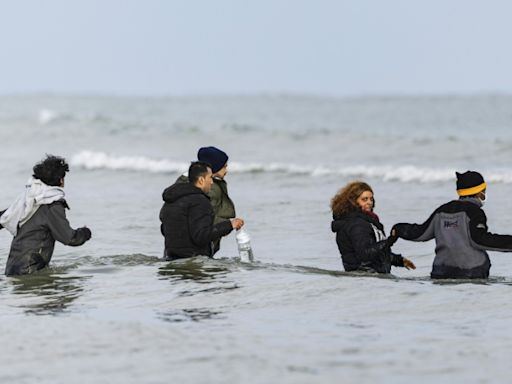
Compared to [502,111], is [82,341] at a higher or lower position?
lower

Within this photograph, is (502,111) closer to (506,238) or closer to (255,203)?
(255,203)

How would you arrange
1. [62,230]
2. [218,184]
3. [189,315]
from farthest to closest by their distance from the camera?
[218,184]
[62,230]
[189,315]

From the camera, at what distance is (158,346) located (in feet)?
23.4

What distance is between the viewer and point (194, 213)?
32.6 ft

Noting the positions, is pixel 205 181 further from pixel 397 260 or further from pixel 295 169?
pixel 295 169

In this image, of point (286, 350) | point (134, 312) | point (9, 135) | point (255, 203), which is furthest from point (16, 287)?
point (9, 135)

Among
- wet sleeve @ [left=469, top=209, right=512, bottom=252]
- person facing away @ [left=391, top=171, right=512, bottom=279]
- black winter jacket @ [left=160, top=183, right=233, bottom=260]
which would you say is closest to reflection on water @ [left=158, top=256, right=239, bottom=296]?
black winter jacket @ [left=160, top=183, right=233, bottom=260]

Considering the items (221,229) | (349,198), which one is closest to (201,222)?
(221,229)

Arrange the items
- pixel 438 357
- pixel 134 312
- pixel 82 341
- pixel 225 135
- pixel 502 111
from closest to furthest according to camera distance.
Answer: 1. pixel 438 357
2. pixel 82 341
3. pixel 134 312
4. pixel 225 135
5. pixel 502 111

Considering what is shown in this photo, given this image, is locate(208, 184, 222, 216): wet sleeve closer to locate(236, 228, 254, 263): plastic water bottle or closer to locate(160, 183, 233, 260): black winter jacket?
locate(236, 228, 254, 263): plastic water bottle

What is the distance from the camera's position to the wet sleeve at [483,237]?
8852 millimetres

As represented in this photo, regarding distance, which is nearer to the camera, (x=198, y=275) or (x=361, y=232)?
(x=361, y=232)

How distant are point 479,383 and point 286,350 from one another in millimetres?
1293

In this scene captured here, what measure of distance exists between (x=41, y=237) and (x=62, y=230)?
1.06ft
